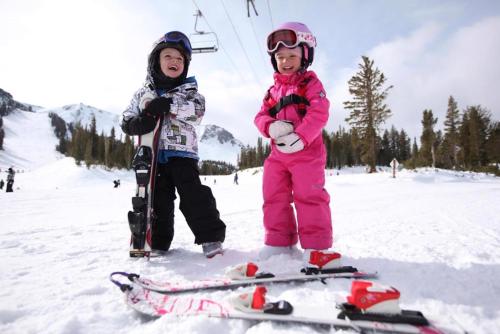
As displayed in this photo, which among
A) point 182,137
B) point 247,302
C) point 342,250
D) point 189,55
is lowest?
point 342,250

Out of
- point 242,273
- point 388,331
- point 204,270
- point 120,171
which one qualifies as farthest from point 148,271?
point 120,171

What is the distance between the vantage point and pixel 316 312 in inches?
49.8

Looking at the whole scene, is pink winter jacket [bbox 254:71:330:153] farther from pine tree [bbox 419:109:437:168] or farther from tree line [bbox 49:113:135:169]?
tree line [bbox 49:113:135:169]

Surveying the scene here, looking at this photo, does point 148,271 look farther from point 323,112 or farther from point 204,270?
point 323,112

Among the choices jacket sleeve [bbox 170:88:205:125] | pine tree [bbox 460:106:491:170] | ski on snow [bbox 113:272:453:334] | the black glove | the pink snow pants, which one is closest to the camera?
ski on snow [bbox 113:272:453:334]

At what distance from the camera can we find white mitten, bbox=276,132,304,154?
2430 millimetres

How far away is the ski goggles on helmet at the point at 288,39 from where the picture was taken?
280cm

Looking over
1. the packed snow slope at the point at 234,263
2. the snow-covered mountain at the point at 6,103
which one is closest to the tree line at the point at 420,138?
the packed snow slope at the point at 234,263

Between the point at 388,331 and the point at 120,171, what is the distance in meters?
67.3

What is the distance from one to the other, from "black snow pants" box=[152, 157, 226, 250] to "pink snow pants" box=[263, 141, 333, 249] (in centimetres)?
54

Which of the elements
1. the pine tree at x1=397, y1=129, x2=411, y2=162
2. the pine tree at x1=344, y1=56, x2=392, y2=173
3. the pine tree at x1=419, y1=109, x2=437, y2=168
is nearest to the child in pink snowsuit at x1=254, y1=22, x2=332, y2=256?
the pine tree at x1=344, y1=56, x2=392, y2=173

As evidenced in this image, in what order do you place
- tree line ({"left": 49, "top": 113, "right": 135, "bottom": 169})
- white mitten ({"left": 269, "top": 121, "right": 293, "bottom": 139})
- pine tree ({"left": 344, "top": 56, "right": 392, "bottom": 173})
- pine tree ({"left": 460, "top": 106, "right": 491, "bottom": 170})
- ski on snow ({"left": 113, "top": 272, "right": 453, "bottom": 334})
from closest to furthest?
1. ski on snow ({"left": 113, "top": 272, "right": 453, "bottom": 334})
2. white mitten ({"left": 269, "top": 121, "right": 293, "bottom": 139})
3. pine tree ({"left": 344, "top": 56, "right": 392, "bottom": 173})
4. pine tree ({"left": 460, "top": 106, "right": 491, "bottom": 170})
5. tree line ({"left": 49, "top": 113, "right": 135, "bottom": 169})

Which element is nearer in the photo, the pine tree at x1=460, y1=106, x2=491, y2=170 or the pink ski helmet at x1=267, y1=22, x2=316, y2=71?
the pink ski helmet at x1=267, y1=22, x2=316, y2=71

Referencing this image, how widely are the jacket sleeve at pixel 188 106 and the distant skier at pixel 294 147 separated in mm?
632
